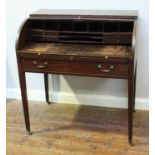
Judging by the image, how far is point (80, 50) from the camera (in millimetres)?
2006

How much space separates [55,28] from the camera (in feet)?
7.45

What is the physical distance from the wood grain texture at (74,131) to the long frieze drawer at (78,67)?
1.77 feet

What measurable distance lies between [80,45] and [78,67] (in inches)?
10.3

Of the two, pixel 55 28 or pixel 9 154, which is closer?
pixel 9 154

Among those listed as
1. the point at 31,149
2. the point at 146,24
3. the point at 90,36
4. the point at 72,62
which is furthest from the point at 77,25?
the point at 31,149

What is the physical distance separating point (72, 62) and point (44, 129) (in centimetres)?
69

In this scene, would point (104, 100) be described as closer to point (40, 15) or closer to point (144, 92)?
point (144, 92)

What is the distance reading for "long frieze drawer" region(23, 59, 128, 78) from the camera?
1.88 meters

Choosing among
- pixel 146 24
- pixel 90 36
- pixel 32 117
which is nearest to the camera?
pixel 90 36

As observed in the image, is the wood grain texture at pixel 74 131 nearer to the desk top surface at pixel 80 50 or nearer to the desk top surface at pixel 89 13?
the desk top surface at pixel 80 50

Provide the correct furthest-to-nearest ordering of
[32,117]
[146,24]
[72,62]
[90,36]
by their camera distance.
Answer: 1. [32,117]
2. [146,24]
3. [90,36]
4. [72,62]

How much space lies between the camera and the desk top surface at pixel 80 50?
1.90 m

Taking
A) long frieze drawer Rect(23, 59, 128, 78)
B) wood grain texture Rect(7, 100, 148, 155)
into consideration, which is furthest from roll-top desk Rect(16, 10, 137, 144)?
wood grain texture Rect(7, 100, 148, 155)

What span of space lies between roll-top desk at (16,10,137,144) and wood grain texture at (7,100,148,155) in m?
0.11
